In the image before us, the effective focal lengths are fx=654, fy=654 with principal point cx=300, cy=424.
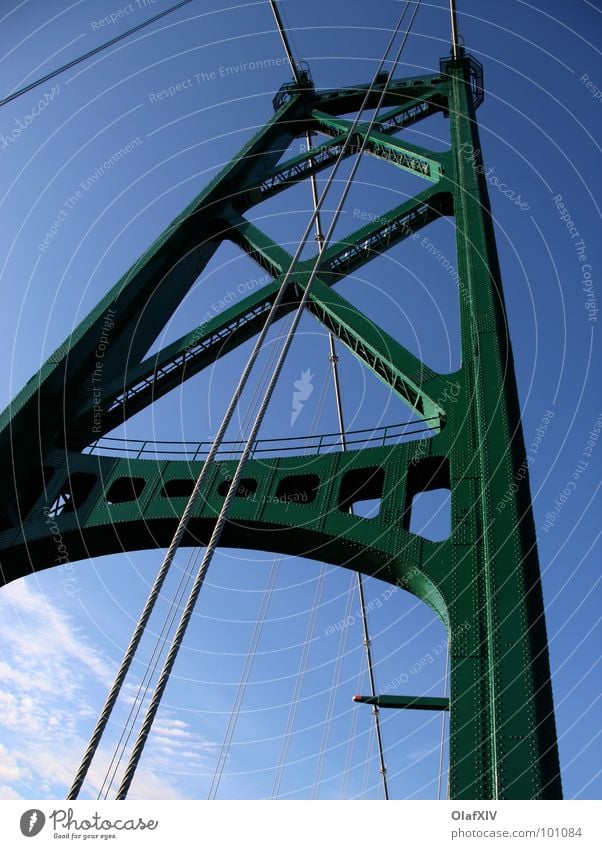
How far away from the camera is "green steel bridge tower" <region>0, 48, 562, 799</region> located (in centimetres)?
436

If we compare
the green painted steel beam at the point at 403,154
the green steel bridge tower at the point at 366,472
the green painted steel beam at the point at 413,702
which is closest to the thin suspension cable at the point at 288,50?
the green painted steel beam at the point at 403,154

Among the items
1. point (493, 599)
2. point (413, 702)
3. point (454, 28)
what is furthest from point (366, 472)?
point (454, 28)

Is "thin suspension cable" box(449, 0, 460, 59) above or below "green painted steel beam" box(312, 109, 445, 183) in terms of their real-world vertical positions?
above

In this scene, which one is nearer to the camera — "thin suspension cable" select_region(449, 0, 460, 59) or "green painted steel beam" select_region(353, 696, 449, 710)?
"green painted steel beam" select_region(353, 696, 449, 710)

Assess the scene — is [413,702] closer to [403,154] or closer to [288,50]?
[403,154]

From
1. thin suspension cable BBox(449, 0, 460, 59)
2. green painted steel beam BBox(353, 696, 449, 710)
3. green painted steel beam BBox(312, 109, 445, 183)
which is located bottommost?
green painted steel beam BBox(353, 696, 449, 710)

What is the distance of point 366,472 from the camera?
6.23 meters

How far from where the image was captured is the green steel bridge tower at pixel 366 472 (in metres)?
4.36

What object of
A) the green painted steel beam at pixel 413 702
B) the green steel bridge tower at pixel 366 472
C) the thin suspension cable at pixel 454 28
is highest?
the thin suspension cable at pixel 454 28

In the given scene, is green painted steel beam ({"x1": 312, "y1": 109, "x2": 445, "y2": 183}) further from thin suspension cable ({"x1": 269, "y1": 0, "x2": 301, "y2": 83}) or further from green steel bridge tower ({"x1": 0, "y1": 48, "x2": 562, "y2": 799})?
thin suspension cable ({"x1": 269, "y1": 0, "x2": 301, "y2": 83})

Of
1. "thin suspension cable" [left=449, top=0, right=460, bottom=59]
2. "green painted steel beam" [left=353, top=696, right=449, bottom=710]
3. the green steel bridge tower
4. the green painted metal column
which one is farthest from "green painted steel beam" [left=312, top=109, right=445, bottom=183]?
"green painted steel beam" [left=353, top=696, right=449, bottom=710]

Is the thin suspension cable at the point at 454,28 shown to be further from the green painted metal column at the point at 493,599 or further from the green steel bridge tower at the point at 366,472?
the green painted metal column at the point at 493,599

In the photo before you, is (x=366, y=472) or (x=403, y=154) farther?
(x=403, y=154)

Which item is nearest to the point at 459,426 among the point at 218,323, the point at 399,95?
the point at 218,323
